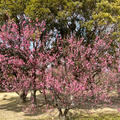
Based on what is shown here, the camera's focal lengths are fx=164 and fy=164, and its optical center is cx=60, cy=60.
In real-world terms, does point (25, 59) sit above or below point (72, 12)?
below

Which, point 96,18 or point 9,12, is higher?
point 9,12

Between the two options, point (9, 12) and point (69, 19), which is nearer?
point (9, 12)

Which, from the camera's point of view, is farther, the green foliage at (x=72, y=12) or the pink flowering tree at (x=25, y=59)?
the green foliage at (x=72, y=12)

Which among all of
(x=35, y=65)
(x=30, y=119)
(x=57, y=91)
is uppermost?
(x=35, y=65)

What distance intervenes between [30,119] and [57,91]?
4.24 metres

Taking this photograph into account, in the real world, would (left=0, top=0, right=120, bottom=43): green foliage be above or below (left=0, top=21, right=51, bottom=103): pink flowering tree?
above

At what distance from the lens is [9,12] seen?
14.1 m

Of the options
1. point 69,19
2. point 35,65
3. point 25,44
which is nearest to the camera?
point 35,65

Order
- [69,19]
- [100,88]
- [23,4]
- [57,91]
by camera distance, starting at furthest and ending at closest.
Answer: [69,19]
[23,4]
[100,88]
[57,91]

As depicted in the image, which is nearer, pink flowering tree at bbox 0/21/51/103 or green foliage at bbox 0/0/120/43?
pink flowering tree at bbox 0/21/51/103

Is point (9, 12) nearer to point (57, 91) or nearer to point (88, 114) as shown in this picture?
point (57, 91)

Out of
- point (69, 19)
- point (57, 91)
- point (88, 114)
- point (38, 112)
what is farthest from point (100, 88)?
point (69, 19)

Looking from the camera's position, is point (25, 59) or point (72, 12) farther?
point (72, 12)

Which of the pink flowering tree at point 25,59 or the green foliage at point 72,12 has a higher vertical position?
the green foliage at point 72,12
